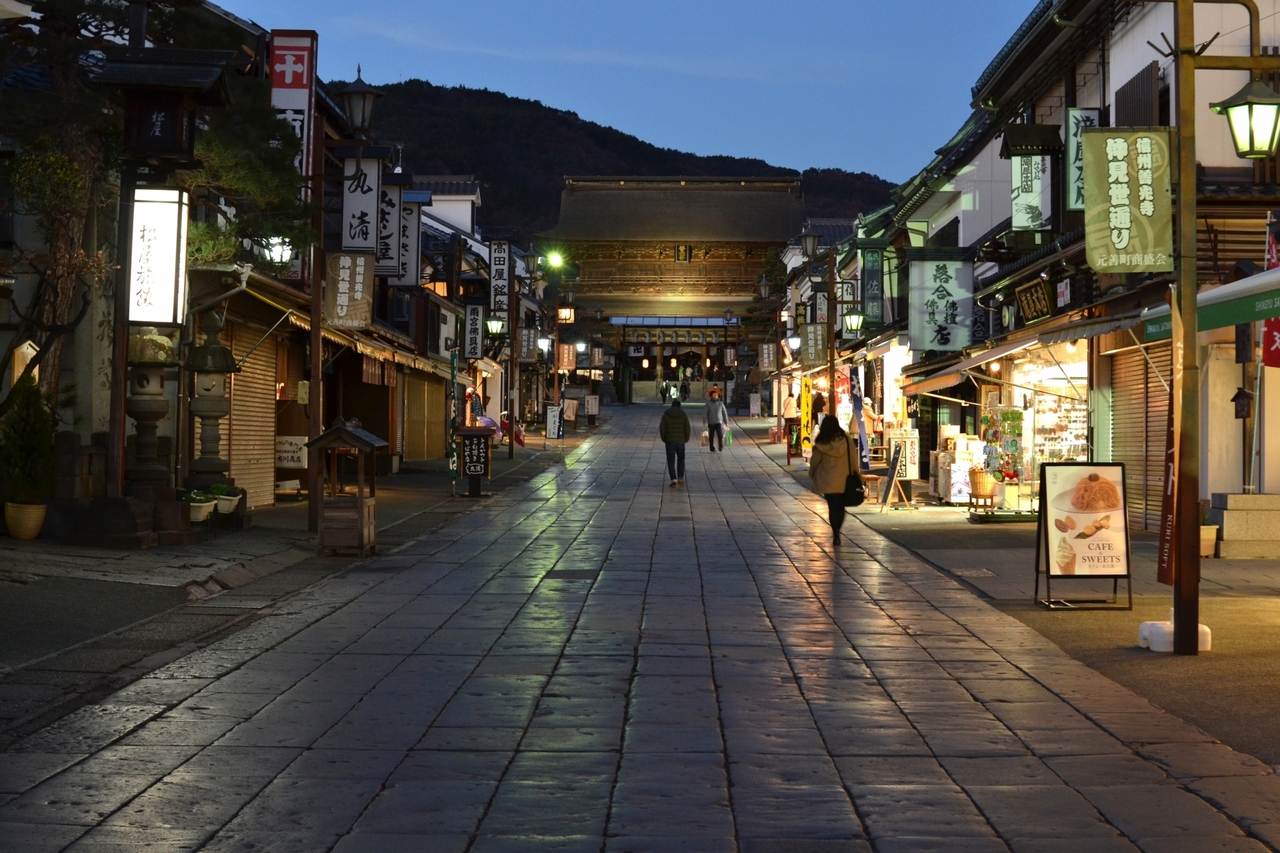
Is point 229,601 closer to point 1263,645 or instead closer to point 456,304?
point 1263,645

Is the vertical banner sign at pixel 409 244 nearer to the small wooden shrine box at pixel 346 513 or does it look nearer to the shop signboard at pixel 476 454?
the shop signboard at pixel 476 454

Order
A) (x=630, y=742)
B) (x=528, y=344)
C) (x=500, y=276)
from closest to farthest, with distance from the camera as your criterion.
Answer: (x=630, y=742) → (x=500, y=276) → (x=528, y=344)

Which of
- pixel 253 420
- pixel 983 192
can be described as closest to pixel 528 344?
pixel 983 192

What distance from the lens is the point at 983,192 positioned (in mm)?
28250

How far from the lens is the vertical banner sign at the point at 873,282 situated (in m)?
36.2

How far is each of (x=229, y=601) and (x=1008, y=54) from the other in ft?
56.6

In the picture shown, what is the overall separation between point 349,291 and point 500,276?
18.8 m

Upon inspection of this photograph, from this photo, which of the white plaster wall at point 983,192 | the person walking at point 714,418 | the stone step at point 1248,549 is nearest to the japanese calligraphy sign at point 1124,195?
the stone step at point 1248,549

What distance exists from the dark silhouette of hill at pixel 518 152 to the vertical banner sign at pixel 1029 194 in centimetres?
9668

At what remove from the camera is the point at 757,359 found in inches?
2879

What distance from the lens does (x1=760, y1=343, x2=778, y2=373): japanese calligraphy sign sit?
60781 mm

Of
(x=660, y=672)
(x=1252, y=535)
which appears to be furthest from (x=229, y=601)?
(x=1252, y=535)

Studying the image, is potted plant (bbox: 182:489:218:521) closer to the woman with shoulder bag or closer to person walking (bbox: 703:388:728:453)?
the woman with shoulder bag

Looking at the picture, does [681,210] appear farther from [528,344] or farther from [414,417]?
[414,417]
